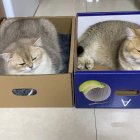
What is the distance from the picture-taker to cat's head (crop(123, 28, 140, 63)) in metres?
1.08

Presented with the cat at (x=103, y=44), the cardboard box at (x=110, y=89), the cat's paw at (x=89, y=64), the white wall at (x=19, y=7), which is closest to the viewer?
the cardboard box at (x=110, y=89)

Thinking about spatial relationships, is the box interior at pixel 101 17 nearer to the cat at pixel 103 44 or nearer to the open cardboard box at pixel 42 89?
the cat at pixel 103 44

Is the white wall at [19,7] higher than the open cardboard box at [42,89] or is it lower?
higher

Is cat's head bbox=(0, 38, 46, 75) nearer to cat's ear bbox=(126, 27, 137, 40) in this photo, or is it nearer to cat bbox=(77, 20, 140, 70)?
cat bbox=(77, 20, 140, 70)

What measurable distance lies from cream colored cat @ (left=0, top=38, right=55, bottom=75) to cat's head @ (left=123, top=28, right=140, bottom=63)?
0.44 m

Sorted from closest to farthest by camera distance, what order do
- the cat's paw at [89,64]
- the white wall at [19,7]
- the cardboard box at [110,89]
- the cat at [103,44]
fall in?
the cardboard box at [110,89] < the cat at [103,44] < the cat's paw at [89,64] < the white wall at [19,7]

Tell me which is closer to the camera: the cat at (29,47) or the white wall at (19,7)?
the cat at (29,47)

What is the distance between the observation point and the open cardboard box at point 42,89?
106 cm

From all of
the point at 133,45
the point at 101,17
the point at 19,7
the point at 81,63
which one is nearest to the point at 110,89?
the point at 133,45

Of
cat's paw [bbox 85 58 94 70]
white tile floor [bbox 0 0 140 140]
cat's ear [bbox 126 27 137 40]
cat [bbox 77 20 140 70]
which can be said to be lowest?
white tile floor [bbox 0 0 140 140]

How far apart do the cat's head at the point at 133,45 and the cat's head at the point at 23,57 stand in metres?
0.45

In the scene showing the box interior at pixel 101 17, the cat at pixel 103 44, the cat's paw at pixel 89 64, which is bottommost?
the cat's paw at pixel 89 64

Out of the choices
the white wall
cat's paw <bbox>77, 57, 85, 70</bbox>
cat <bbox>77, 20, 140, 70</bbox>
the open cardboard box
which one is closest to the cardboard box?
the open cardboard box

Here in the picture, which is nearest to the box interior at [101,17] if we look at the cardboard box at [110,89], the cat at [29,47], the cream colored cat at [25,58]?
the cat at [29,47]
